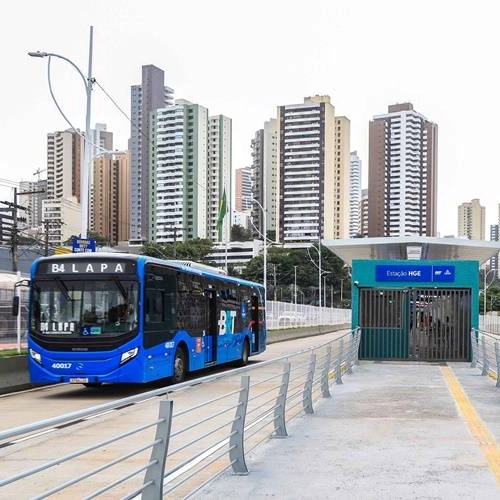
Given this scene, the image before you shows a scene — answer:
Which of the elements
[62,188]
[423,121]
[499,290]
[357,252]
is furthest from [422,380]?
[499,290]

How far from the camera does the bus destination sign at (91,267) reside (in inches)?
626

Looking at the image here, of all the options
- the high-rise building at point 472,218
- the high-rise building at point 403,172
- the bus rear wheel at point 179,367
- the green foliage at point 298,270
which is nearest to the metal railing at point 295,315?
the bus rear wheel at point 179,367

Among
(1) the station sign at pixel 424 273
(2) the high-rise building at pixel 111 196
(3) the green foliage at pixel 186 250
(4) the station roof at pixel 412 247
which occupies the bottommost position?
(1) the station sign at pixel 424 273

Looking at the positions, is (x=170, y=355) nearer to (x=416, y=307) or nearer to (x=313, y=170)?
(x=416, y=307)

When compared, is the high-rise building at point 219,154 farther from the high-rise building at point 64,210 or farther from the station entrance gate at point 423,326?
the station entrance gate at point 423,326

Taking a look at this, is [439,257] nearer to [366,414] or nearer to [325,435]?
[366,414]

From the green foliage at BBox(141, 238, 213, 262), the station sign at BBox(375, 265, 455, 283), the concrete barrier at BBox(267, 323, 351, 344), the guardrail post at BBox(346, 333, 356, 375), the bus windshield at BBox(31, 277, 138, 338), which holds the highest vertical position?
the green foliage at BBox(141, 238, 213, 262)

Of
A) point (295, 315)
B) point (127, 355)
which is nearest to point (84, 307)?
point (127, 355)

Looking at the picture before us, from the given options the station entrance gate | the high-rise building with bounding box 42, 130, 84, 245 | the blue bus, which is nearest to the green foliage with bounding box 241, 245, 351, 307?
the high-rise building with bounding box 42, 130, 84, 245

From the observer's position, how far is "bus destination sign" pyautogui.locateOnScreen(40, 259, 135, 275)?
15898 mm

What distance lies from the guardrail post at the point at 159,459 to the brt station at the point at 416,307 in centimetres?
2068

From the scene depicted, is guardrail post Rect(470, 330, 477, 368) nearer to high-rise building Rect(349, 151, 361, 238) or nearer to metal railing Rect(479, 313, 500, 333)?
metal railing Rect(479, 313, 500, 333)

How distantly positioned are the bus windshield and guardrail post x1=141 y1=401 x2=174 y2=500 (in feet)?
33.1

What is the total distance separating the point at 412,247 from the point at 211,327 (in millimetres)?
12250
